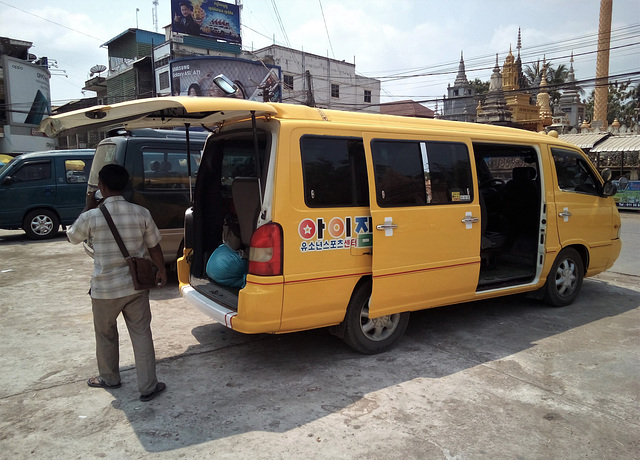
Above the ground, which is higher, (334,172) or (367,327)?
(334,172)

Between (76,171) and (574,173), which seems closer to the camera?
(574,173)

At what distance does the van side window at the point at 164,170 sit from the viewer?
21.8 ft

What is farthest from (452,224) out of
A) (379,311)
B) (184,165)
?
(184,165)

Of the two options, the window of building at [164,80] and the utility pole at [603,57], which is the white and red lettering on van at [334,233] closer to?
the window of building at [164,80]

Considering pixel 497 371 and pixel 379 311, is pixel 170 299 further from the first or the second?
pixel 497 371

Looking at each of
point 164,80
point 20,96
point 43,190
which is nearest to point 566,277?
point 43,190

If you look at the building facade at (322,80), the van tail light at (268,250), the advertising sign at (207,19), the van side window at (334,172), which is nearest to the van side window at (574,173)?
the van side window at (334,172)

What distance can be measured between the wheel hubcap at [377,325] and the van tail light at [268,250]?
102 cm

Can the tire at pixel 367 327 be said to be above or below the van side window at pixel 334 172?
below

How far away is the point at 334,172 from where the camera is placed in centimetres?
380

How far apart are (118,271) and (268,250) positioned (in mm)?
1087

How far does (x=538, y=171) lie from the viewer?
535cm

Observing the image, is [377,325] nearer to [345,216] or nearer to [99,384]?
[345,216]

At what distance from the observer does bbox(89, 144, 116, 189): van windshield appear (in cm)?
673
